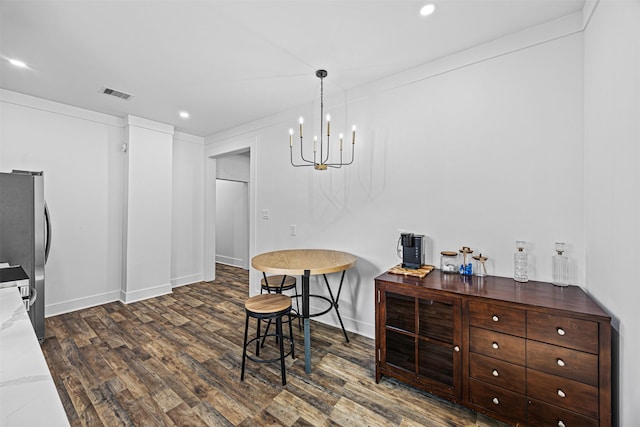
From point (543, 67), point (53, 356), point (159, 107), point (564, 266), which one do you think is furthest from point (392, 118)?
point (53, 356)

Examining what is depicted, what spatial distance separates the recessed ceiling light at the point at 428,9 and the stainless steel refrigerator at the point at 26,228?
147 inches

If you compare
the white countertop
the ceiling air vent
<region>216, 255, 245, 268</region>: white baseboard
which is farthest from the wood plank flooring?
<region>216, 255, 245, 268</region>: white baseboard

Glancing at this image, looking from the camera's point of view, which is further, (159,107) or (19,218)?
(159,107)

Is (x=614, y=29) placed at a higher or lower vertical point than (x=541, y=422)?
higher

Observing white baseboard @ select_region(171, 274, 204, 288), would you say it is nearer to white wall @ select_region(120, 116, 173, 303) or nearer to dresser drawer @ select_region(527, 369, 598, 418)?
white wall @ select_region(120, 116, 173, 303)

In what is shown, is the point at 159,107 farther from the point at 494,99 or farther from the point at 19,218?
the point at 494,99

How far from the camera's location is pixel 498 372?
65.2 inches

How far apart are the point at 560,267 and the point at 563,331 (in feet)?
2.05

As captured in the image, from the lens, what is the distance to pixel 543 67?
6.59ft

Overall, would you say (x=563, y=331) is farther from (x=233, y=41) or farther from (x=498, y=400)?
(x=233, y=41)

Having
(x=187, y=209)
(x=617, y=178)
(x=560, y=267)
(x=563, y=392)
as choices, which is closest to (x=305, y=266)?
(x=563, y=392)

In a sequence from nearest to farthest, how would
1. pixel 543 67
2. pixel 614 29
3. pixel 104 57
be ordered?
1. pixel 614 29
2. pixel 543 67
3. pixel 104 57

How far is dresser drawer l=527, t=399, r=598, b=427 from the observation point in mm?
1428

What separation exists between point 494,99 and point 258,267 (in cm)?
233
